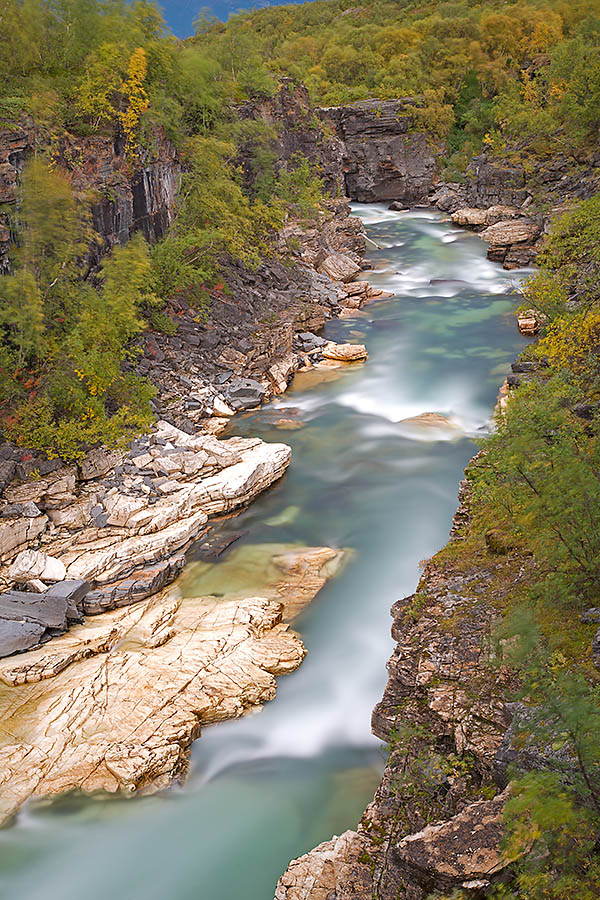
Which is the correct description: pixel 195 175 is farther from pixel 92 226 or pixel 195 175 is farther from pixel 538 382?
pixel 538 382

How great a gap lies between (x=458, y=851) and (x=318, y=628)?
6140 millimetres

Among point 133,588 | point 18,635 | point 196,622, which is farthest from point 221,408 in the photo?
point 18,635

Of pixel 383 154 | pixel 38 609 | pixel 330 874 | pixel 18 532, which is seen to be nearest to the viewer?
pixel 330 874

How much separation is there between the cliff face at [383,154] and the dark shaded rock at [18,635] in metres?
37.8

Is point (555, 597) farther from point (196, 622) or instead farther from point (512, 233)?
point (512, 233)

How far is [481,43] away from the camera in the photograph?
4844cm

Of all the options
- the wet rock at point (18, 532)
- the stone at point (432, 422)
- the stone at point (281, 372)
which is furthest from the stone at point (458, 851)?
the stone at point (281, 372)

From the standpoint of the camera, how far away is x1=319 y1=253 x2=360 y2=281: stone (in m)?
28.6

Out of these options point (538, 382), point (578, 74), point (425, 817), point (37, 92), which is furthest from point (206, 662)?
point (578, 74)

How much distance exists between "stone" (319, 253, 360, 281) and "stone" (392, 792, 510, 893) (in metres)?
24.8

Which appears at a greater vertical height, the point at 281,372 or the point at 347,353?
the point at 347,353

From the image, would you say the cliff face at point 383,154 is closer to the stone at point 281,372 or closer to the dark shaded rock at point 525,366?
the stone at point 281,372

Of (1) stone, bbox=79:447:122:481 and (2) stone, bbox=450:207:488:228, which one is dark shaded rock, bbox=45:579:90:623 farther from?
(2) stone, bbox=450:207:488:228

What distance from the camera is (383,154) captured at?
138 feet
